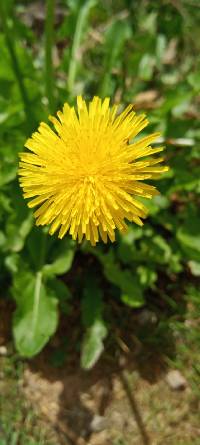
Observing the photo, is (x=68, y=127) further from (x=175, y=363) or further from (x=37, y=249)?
(x=175, y=363)

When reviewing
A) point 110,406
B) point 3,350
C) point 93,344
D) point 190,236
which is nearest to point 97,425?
point 110,406

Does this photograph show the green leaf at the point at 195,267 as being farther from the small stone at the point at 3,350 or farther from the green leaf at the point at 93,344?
the small stone at the point at 3,350

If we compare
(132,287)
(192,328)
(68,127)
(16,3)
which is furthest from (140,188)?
(16,3)

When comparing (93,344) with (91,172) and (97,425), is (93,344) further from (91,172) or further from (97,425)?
(91,172)

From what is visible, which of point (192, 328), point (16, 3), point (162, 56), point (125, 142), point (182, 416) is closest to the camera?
point (125, 142)

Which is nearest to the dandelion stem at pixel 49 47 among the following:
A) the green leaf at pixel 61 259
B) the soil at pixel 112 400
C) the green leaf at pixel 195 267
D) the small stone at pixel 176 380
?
the green leaf at pixel 61 259

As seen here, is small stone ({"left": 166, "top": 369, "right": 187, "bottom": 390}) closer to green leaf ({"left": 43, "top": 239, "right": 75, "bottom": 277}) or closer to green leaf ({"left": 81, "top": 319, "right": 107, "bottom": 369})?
green leaf ({"left": 81, "top": 319, "right": 107, "bottom": 369})

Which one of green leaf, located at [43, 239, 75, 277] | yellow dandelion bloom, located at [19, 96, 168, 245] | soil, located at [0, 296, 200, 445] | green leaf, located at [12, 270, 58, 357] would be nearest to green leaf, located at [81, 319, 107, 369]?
soil, located at [0, 296, 200, 445]
